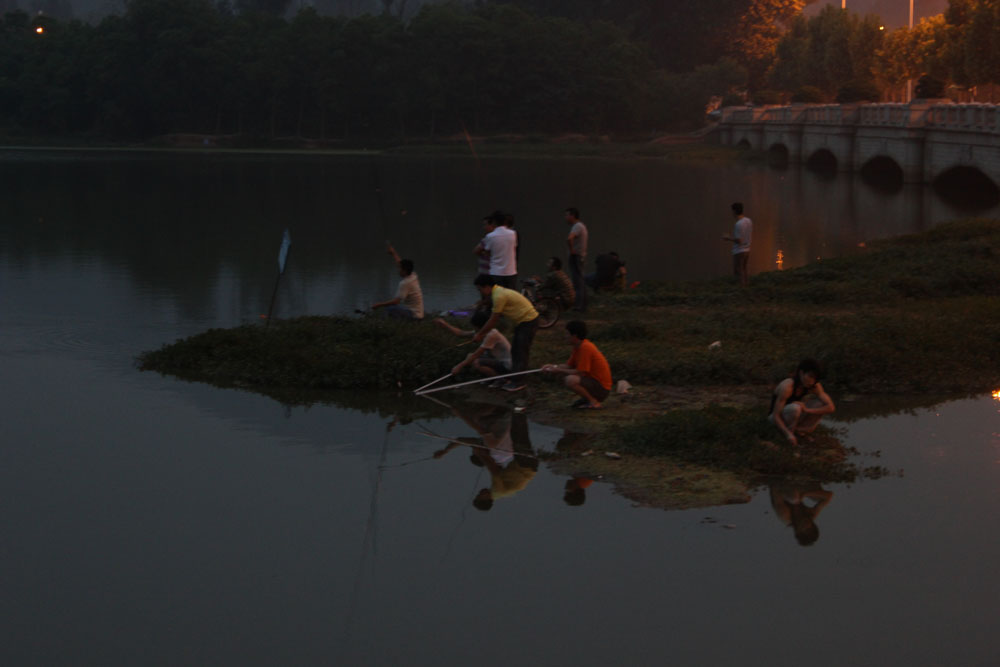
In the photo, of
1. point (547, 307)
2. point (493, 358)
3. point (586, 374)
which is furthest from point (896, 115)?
point (586, 374)

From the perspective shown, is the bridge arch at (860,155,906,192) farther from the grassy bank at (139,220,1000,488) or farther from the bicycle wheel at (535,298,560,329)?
the bicycle wheel at (535,298,560,329)

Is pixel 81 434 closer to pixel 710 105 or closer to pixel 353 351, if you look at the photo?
pixel 353 351

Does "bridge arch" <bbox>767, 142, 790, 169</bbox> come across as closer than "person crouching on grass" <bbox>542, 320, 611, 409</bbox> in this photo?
No

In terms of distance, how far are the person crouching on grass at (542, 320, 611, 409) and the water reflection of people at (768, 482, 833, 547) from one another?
9.78 ft

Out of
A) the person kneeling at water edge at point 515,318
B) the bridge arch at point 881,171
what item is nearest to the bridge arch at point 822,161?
the bridge arch at point 881,171

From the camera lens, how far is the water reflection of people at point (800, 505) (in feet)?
33.3

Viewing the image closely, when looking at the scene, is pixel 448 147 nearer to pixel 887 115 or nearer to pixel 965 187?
pixel 887 115

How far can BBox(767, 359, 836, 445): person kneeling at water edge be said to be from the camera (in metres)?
11.8

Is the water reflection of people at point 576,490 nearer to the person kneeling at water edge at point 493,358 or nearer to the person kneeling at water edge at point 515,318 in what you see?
the person kneeling at water edge at point 515,318

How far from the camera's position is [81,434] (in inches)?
530

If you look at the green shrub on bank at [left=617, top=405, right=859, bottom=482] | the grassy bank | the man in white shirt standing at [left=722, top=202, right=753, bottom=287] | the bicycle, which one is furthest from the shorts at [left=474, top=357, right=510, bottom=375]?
the man in white shirt standing at [left=722, top=202, right=753, bottom=287]

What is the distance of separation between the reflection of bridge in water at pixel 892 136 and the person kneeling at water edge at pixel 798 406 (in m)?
32.6

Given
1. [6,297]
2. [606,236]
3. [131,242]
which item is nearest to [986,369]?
[6,297]

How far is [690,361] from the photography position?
15.5 metres
